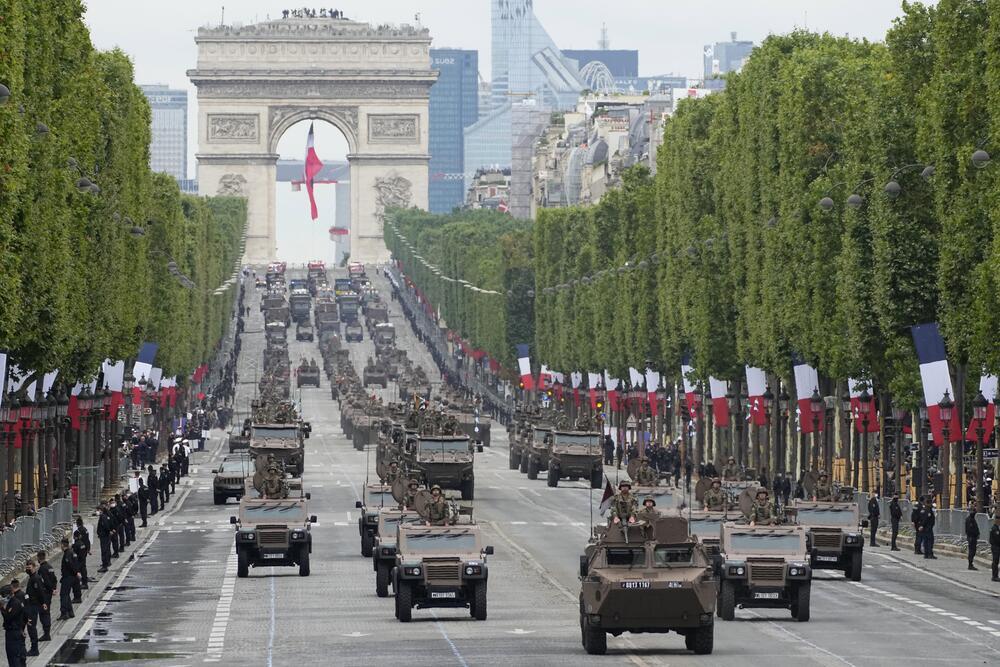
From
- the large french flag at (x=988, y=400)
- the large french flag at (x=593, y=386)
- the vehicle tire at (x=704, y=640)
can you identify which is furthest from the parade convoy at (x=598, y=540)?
the large french flag at (x=593, y=386)

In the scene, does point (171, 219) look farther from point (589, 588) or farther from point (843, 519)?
point (589, 588)

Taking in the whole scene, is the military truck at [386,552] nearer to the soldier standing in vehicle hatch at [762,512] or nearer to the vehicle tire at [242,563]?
the vehicle tire at [242,563]

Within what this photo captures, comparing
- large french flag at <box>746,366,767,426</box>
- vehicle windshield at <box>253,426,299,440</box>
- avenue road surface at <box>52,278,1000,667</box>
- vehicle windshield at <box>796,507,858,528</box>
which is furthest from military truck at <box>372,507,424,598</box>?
vehicle windshield at <box>253,426,299,440</box>

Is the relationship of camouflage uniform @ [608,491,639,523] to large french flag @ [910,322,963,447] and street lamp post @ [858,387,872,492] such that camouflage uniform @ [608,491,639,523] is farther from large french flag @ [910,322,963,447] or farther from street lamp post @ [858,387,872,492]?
street lamp post @ [858,387,872,492]

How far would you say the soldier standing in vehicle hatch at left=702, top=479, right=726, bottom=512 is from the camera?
5103 centimetres

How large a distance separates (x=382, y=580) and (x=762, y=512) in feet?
24.1

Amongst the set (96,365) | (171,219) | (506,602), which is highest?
(171,219)

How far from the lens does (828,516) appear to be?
51.4 m

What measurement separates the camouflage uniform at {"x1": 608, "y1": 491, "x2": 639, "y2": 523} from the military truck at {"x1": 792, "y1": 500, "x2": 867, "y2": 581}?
11.5m

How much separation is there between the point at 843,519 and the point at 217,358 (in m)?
137

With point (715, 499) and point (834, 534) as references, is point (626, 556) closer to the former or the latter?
point (715, 499)

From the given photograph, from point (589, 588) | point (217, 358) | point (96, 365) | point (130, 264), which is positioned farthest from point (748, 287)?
point (217, 358)

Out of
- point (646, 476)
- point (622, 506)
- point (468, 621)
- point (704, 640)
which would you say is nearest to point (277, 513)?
point (468, 621)

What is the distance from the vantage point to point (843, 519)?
51438 millimetres
